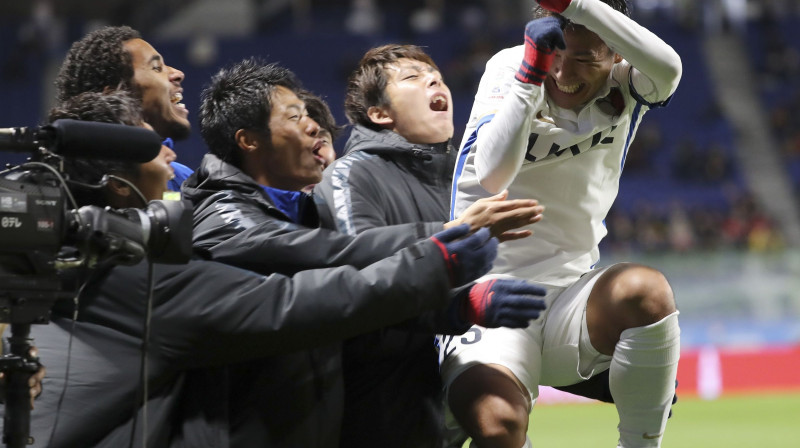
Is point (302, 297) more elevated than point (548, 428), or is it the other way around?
point (302, 297)

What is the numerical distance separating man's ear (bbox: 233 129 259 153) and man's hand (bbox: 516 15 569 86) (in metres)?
0.90

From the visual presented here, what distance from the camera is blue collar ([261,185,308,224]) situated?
3412 mm

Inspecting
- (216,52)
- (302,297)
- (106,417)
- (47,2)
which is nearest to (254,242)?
(302,297)

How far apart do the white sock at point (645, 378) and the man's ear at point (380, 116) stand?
1262mm

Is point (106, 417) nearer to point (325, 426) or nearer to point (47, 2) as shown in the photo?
point (325, 426)

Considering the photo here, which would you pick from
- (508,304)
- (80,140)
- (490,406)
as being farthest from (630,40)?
(80,140)

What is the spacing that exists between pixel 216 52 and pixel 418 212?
53.7 feet

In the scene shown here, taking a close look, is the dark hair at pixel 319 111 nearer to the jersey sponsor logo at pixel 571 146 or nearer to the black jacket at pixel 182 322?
the jersey sponsor logo at pixel 571 146

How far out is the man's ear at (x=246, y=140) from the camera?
11.5ft

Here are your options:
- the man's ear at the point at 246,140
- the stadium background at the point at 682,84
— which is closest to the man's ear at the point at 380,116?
→ the man's ear at the point at 246,140

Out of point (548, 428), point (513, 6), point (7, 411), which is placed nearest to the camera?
point (7, 411)

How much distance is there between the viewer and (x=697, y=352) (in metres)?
13.4

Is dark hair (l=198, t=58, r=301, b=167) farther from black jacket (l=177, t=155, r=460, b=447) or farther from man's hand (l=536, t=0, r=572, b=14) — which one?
man's hand (l=536, t=0, r=572, b=14)

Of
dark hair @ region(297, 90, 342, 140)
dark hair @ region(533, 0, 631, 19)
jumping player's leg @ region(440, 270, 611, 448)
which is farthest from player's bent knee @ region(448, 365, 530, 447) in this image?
dark hair @ region(297, 90, 342, 140)
